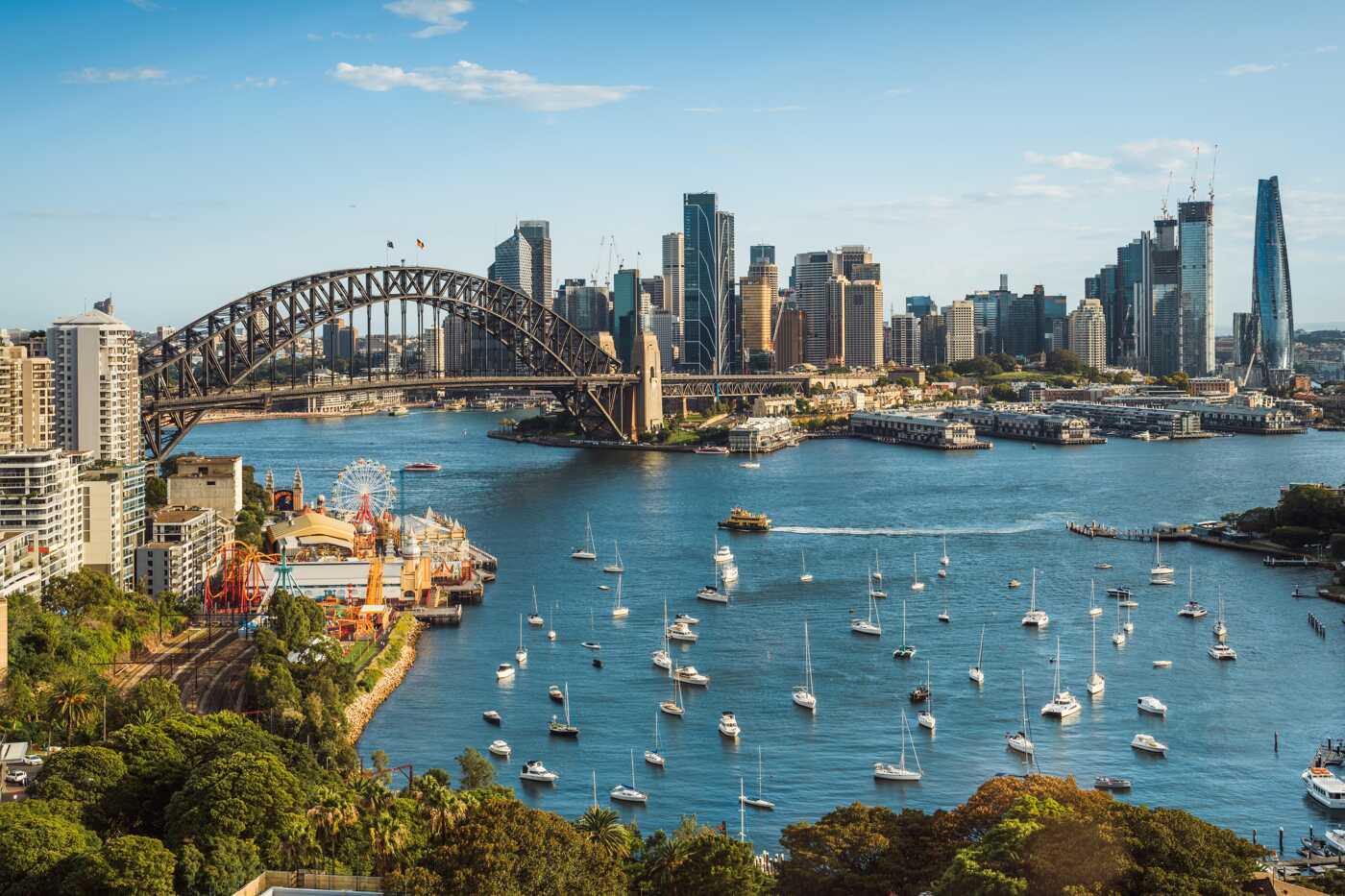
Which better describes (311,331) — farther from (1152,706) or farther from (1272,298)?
(1272,298)

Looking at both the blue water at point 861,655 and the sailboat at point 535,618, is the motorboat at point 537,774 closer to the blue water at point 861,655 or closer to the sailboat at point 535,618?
the blue water at point 861,655

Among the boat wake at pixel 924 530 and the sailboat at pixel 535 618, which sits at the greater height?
the boat wake at pixel 924 530

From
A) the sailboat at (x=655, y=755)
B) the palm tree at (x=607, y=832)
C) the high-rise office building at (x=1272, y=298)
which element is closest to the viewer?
the palm tree at (x=607, y=832)


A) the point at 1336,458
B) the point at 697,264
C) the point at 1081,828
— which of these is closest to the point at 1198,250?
the point at 697,264

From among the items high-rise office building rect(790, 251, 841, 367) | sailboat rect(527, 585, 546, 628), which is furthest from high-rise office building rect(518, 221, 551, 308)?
sailboat rect(527, 585, 546, 628)

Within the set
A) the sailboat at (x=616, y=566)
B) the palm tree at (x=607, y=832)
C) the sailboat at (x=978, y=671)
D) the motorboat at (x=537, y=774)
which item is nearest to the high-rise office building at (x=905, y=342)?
the sailboat at (x=616, y=566)

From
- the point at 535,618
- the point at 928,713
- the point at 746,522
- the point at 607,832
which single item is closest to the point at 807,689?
the point at 928,713
